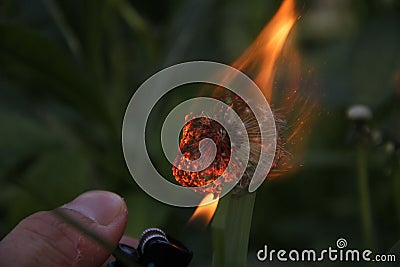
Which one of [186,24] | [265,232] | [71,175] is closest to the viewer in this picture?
[71,175]

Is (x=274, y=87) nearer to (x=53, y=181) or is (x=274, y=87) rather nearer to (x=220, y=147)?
(x=220, y=147)

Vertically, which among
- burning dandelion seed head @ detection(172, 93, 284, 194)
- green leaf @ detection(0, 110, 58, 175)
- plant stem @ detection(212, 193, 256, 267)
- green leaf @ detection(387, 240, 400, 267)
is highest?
burning dandelion seed head @ detection(172, 93, 284, 194)

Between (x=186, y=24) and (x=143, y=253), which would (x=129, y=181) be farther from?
(x=143, y=253)

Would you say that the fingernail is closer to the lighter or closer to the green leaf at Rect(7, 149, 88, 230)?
the lighter

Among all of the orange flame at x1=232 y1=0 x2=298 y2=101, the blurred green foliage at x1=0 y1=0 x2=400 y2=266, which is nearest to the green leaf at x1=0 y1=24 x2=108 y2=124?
the blurred green foliage at x1=0 y1=0 x2=400 y2=266

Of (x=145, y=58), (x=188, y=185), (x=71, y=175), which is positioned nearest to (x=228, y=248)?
(x=188, y=185)

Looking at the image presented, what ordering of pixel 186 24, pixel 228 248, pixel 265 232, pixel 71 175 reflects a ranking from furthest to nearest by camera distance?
1. pixel 186 24
2. pixel 265 232
3. pixel 71 175
4. pixel 228 248

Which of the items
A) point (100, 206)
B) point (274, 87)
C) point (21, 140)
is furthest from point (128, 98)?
point (274, 87)
